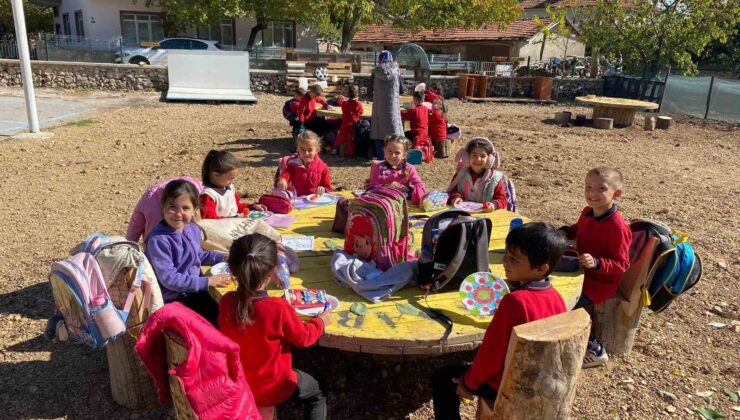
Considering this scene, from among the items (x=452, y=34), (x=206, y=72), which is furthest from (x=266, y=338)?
(x=452, y=34)

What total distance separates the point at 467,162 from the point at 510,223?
0.79 metres

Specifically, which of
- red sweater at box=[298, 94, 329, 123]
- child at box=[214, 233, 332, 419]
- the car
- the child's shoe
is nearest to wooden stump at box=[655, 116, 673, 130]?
red sweater at box=[298, 94, 329, 123]

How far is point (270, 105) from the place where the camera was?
1705 centimetres

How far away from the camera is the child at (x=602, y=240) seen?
11.1ft

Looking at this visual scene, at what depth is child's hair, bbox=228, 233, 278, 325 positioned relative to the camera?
7.73 ft

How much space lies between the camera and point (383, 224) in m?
3.18

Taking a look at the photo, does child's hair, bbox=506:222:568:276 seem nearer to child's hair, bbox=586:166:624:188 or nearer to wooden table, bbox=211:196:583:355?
wooden table, bbox=211:196:583:355

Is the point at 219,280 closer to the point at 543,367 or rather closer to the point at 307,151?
the point at 543,367

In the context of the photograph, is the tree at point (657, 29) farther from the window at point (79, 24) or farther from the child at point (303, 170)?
the window at point (79, 24)

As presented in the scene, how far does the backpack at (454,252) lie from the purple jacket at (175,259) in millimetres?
1271

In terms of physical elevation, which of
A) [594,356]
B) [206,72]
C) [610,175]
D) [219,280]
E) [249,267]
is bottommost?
[594,356]

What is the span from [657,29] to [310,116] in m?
15.4

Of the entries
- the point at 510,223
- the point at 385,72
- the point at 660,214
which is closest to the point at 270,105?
the point at 385,72

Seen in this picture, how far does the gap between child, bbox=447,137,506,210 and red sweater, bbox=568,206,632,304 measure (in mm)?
1123
